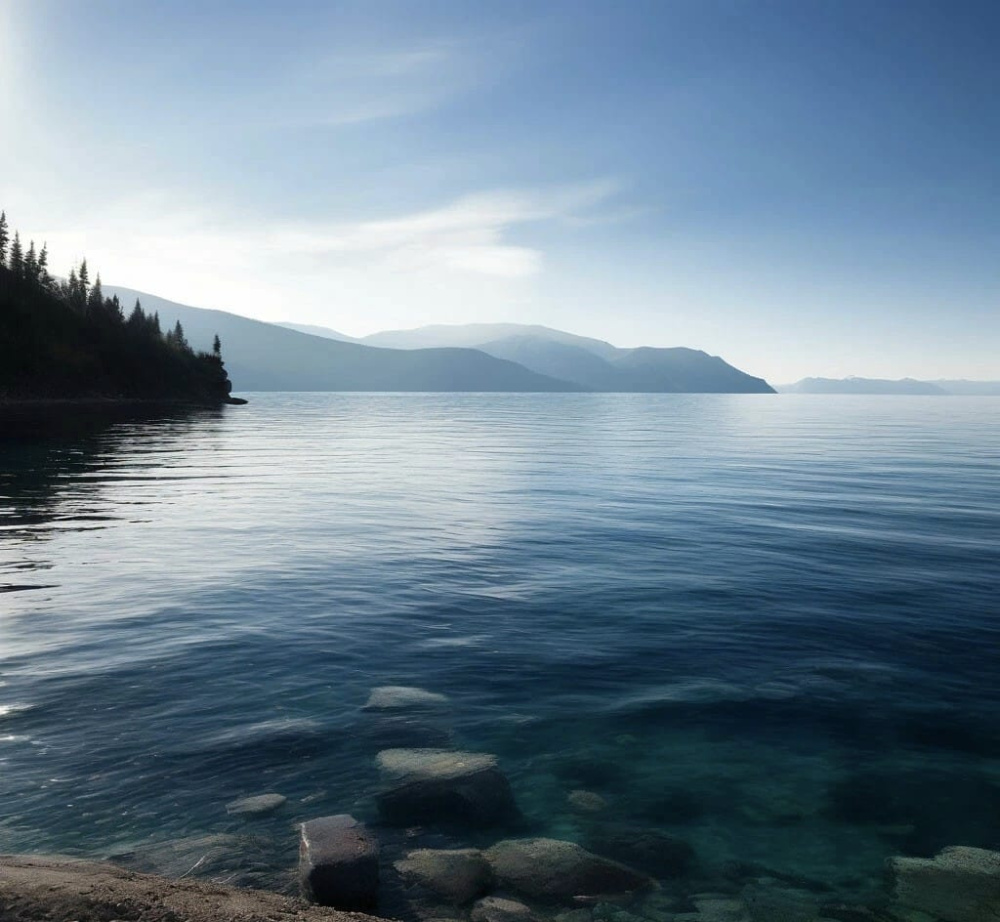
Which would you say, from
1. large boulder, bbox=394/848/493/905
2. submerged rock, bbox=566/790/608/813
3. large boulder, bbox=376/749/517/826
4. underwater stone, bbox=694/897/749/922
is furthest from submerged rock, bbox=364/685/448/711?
underwater stone, bbox=694/897/749/922

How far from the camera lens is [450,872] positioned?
8258mm

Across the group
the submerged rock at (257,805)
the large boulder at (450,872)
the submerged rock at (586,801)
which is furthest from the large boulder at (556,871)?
the submerged rock at (257,805)

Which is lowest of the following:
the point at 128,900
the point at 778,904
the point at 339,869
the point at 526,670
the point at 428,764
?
the point at 778,904

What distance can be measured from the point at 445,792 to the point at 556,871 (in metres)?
2.04

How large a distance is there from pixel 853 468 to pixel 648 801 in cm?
5293

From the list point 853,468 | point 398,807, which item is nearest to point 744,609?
point 398,807

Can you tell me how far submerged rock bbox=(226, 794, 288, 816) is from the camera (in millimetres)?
9375

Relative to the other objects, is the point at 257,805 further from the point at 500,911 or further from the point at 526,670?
the point at 526,670

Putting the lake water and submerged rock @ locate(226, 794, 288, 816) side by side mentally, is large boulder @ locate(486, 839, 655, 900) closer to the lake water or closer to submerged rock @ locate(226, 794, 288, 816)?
the lake water

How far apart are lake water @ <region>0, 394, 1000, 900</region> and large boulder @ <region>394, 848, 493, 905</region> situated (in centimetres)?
51

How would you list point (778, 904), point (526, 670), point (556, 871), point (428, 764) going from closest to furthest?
point (778, 904)
point (556, 871)
point (428, 764)
point (526, 670)

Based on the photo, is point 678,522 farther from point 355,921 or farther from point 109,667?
point 355,921

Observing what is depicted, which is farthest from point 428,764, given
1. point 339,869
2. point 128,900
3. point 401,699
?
point 128,900

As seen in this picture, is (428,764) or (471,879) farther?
(428,764)
